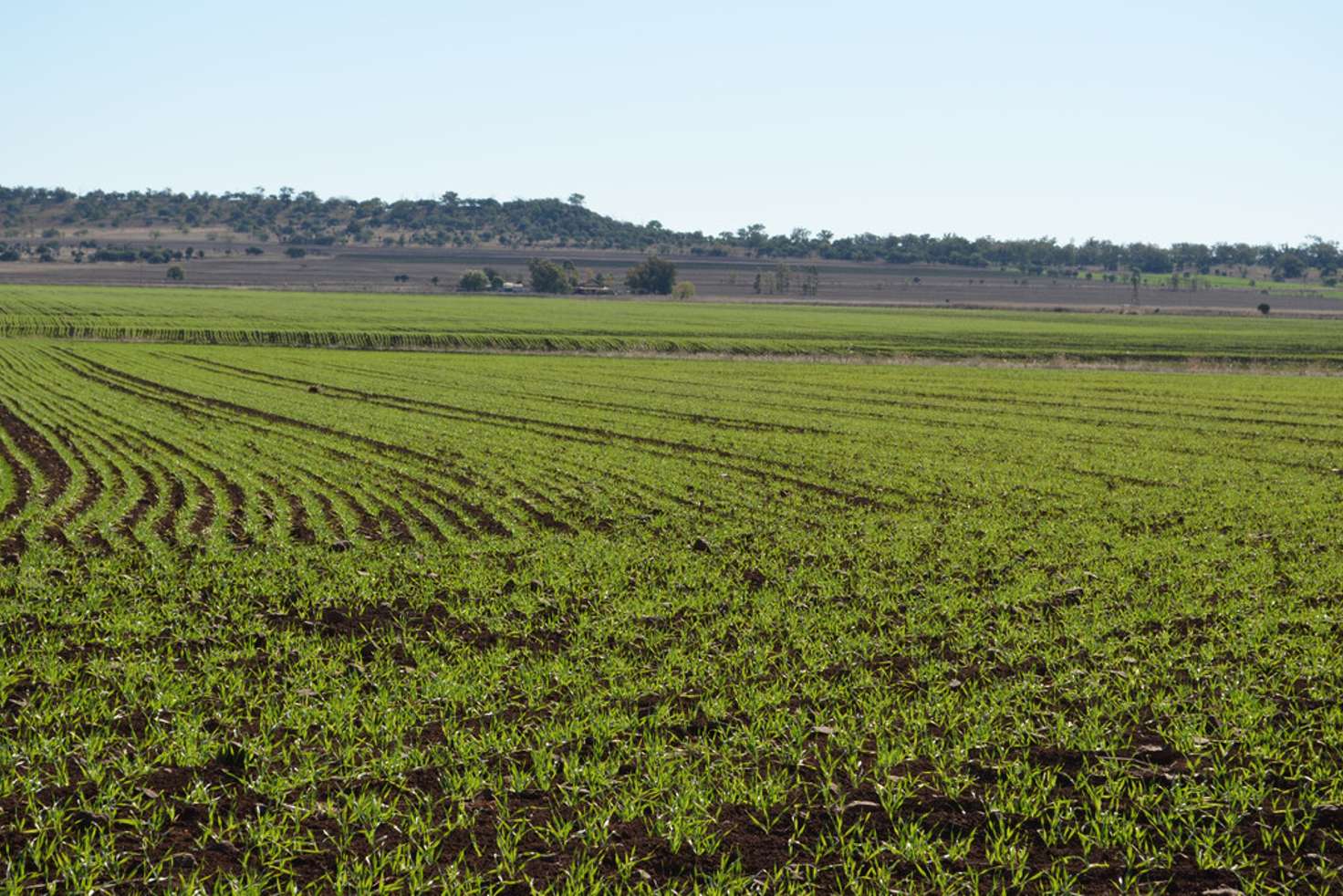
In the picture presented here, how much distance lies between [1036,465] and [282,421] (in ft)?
70.1

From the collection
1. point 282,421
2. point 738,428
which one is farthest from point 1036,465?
point 282,421

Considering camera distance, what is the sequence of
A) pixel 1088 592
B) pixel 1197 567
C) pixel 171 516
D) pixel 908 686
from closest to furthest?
pixel 908 686
pixel 1088 592
pixel 1197 567
pixel 171 516

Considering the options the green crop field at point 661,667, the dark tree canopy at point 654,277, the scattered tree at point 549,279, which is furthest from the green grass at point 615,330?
the dark tree canopy at point 654,277

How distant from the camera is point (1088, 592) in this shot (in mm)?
15867

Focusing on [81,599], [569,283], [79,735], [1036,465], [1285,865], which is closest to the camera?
[1285,865]

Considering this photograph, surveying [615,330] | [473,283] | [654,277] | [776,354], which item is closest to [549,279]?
[473,283]

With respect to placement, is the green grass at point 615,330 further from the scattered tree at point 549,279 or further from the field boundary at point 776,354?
the scattered tree at point 549,279

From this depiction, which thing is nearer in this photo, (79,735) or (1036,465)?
(79,735)

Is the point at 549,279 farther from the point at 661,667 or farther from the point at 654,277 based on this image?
the point at 661,667

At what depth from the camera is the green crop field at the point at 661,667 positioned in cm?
840

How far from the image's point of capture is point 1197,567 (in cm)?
1752

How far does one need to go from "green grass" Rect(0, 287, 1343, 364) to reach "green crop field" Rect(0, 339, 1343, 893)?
50.4 metres

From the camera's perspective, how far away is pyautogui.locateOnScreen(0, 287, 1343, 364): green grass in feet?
264

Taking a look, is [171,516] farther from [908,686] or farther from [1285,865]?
[1285,865]
